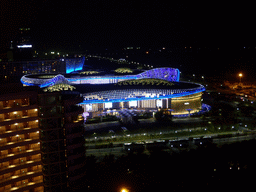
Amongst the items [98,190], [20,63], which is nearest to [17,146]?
[98,190]

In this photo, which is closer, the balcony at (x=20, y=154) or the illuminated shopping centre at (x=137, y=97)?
the balcony at (x=20, y=154)

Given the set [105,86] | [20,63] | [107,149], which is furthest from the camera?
[20,63]

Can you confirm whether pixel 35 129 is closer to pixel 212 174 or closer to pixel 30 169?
pixel 30 169

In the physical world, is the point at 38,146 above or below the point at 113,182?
above

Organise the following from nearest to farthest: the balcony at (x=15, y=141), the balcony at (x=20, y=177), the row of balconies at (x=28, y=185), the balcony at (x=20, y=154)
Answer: the balcony at (x=20, y=177), the balcony at (x=20, y=154), the balcony at (x=15, y=141), the row of balconies at (x=28, y=185)

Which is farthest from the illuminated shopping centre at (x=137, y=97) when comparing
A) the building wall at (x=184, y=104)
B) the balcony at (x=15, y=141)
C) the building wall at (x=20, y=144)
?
the balcony at (x=15, y=141)

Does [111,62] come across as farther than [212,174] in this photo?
Yes

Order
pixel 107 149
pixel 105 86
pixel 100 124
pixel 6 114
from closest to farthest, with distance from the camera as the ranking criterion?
1. pixel 6 114
2. pixel 107 149
3. pixel 100 124
4. pixel 105 86

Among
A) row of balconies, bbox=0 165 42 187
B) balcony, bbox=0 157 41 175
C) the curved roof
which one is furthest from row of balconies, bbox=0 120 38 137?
the curved roof

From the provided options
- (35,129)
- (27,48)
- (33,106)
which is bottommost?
(35,129)

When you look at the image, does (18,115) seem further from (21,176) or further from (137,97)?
(137,97)

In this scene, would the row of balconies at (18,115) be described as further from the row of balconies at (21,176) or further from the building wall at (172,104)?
the building wall at (172,104)
